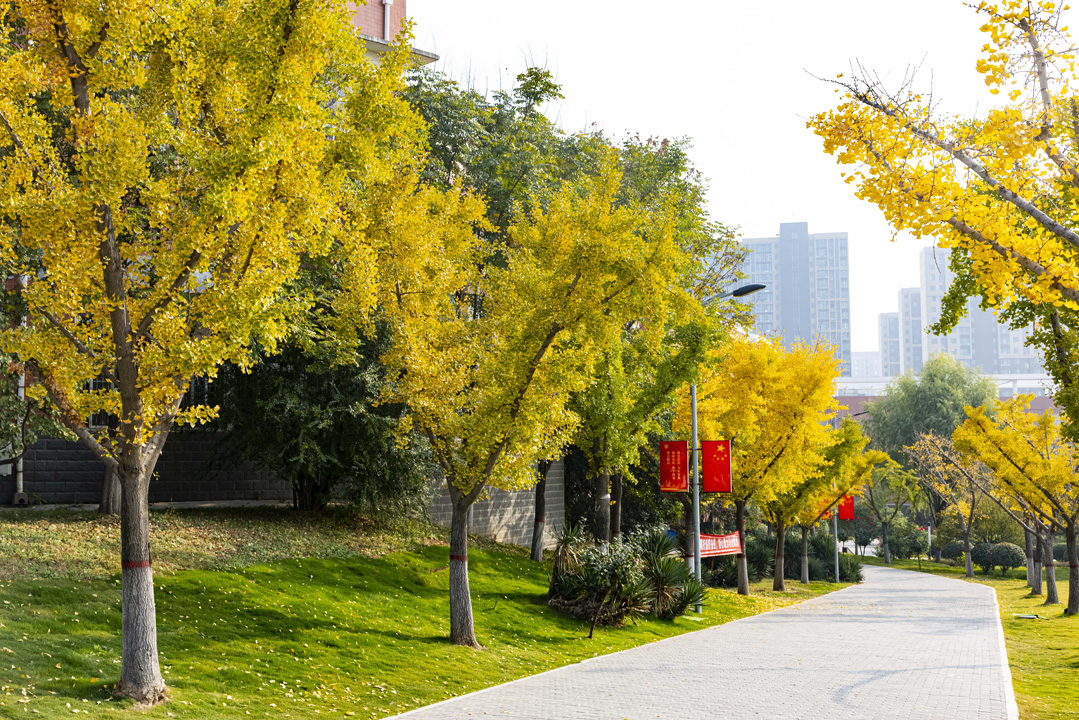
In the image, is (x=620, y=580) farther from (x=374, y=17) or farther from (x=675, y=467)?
(x=374, y=17)

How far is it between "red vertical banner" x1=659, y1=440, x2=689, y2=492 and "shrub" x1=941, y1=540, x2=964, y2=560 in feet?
114

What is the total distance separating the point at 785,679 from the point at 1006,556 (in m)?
36.0

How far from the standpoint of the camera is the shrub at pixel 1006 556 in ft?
137

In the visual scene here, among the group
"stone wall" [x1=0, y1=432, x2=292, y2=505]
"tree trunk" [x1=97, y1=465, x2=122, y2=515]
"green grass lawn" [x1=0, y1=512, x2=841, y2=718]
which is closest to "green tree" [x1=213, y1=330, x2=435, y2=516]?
"green grass lawn" [x1=0, y1=512, x2=841, y2=718]

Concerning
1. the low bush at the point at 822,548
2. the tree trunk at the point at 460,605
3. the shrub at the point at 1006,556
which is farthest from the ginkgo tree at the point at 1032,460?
the shrub at the point at 1006,556

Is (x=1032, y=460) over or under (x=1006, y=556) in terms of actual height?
over

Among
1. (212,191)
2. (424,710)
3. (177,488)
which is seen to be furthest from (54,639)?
(177,488)

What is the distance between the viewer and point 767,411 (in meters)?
24.7

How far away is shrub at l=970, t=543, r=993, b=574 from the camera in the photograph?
4253 cm

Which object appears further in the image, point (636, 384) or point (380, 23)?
point (380, 23)

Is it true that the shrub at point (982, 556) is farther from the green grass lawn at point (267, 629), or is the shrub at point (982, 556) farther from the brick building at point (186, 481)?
the green grass lawn at point (267, 629)

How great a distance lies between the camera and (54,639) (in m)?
9.74

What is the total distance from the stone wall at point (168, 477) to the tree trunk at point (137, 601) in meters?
8.98

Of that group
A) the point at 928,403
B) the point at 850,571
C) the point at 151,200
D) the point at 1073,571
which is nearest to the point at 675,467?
the point at 1073,571
